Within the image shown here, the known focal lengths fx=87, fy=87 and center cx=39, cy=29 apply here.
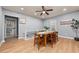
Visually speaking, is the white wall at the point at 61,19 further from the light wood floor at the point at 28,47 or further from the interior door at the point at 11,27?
the interior door at the point at 11,27

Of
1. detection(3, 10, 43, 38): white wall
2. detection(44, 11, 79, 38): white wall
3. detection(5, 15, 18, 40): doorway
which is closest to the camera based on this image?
detection(5, 15, 18, 40): doorway

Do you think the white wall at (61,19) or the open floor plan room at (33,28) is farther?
the white wall at (61,19)

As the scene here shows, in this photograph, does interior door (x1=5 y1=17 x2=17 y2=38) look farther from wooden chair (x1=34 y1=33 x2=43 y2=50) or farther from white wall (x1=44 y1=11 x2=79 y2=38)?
white wall (x1=44 y1=11 x2=79 y2=38)

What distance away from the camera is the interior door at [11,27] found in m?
3.05

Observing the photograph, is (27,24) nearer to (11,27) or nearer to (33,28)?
(33,28)

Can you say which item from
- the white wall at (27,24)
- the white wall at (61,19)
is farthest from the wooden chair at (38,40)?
the white wall at (61,19)

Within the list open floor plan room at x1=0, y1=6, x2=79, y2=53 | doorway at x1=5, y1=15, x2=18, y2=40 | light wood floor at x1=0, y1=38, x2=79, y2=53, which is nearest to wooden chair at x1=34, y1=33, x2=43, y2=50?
open floor plan room at x1=0, y1=6, x2=79, y2=53

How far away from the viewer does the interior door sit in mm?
3053

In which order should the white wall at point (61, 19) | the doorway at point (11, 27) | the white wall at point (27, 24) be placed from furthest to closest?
the white wall at point (61, 19), the white wall at point (27, 24), the doorway at point (11, 27)

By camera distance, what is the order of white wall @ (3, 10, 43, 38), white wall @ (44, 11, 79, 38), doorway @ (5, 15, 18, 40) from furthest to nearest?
white wall @ (44, 11, 79, 38)
white wall @ (3, 10, 43, 38)
doorway @ (5, 15, 18, 40)

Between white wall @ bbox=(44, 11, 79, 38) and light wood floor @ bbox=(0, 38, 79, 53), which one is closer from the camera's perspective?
light wood floor @ bbox=(0, 38, 79, 53)

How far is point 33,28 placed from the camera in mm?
3211
